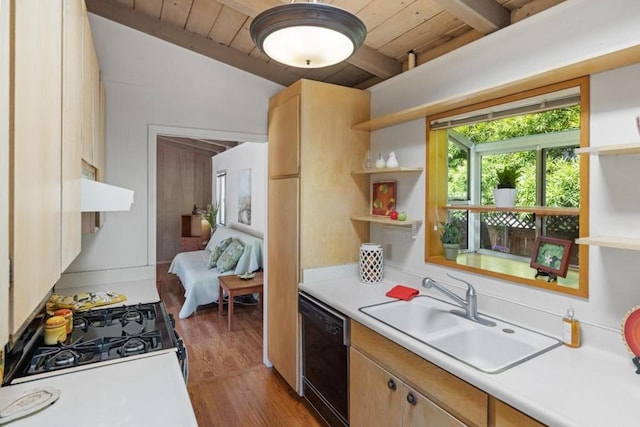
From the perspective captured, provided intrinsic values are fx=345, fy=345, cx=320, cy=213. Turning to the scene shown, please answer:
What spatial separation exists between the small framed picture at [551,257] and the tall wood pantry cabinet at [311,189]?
1251mm

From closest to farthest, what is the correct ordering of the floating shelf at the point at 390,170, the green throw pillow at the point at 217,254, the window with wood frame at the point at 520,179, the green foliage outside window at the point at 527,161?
the window with wood frame at the point at 520,179 → the green foliage outside window at the point at 527,161 → the floating shelf at the point at 390,170 → the green throw pillow at the point at 217,254

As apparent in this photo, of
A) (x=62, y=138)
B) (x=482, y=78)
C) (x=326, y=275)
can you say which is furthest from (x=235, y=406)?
(x=482, y=78)

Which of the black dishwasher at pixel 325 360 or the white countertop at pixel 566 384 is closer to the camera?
the white countertop at pixel 566 384

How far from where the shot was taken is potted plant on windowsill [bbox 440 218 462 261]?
85.4 inches

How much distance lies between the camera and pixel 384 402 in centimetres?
168

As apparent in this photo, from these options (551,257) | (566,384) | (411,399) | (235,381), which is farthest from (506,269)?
(235,381)

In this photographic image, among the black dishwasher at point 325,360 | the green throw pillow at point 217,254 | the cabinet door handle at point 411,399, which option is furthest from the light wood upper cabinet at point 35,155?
the green throw pillow at point 217,254

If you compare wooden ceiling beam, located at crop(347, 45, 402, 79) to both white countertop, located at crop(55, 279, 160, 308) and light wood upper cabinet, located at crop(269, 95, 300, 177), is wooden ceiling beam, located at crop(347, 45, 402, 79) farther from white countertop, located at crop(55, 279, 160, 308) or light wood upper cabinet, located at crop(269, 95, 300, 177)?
white countertop, located at crop(55, 279, 160, 308)

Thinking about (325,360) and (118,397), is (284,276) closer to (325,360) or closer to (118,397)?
(325,360)

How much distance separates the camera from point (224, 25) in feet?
8.15

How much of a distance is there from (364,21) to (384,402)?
2.14 metres

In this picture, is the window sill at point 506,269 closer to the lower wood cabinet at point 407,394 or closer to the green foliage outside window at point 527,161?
the green foliage outside window at point 527,161

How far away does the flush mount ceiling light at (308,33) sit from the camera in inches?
44.3

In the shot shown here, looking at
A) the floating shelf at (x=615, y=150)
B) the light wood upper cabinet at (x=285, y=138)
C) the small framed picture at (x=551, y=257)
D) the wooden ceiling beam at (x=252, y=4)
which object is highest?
the wooden ceiling beam at (x=252, y=4)
